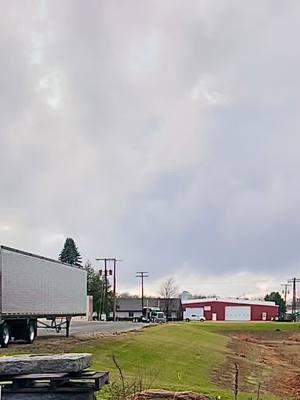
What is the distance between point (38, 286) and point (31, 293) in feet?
3.09

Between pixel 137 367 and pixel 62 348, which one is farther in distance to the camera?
pixel 62 348

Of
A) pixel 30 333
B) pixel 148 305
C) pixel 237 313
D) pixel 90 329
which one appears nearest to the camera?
pixel 30 333

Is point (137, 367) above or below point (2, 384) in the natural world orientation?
below

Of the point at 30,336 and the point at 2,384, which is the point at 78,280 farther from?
the point at 2,384

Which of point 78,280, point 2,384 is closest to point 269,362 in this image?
point 78,280

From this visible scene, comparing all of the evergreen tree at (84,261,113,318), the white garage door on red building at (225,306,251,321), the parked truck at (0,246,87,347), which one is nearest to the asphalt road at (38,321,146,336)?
the parked truck at (0,246,87,347)

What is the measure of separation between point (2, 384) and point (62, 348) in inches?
890

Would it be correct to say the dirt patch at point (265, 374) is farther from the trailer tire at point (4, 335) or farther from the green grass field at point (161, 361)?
the trailer tire at point (4, 335)

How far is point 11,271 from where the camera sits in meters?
29.2

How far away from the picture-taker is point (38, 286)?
108 ft

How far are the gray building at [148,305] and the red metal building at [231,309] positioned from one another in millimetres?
2012

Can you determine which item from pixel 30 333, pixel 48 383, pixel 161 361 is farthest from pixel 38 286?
pixel 48 383

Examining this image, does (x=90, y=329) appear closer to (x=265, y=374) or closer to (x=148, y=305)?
(x=265, y=374)

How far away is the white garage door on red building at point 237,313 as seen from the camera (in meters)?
167
